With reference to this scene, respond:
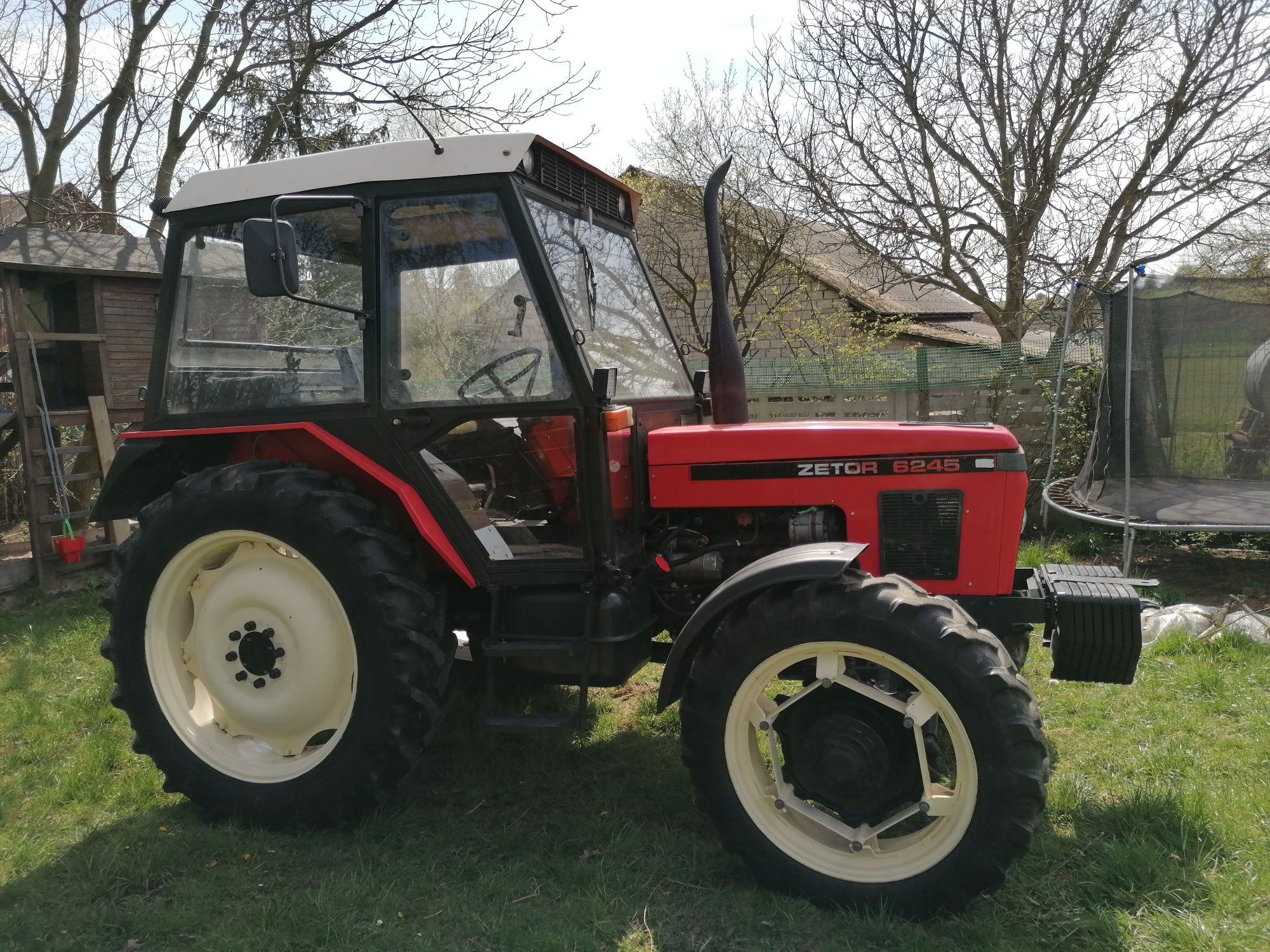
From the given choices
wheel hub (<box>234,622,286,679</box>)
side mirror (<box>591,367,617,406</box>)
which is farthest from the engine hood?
wheel hub (<box>234,622,286,679</box>)

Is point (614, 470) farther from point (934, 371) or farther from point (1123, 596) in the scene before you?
point (934, 371)

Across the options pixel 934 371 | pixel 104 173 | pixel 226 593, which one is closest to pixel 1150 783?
pixel 226 593

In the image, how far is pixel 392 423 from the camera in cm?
309

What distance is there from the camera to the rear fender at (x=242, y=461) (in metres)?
3.10

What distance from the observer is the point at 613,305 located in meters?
3.50

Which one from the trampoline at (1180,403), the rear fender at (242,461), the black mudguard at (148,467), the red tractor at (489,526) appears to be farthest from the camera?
the trampoline at (1180,403)

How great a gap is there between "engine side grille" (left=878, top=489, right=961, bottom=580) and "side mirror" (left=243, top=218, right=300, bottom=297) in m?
1.95

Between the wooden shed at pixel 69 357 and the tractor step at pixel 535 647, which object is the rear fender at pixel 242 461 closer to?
the tractor step at pixel 535 647

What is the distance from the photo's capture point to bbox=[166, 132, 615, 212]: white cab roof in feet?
9.75

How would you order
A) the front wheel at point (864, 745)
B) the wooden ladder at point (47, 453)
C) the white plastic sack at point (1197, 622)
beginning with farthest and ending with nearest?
the wooden ladder at point (47, 453) < the white plastic sack at point (1197, 622) < the front wheel at point (864, 745)

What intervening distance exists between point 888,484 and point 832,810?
103cm

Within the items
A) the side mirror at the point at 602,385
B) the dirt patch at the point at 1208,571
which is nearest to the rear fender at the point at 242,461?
the side mirror at the point at 602,385

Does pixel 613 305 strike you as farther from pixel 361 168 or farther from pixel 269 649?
pixel 269 649

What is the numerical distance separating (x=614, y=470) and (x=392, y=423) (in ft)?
2.45
